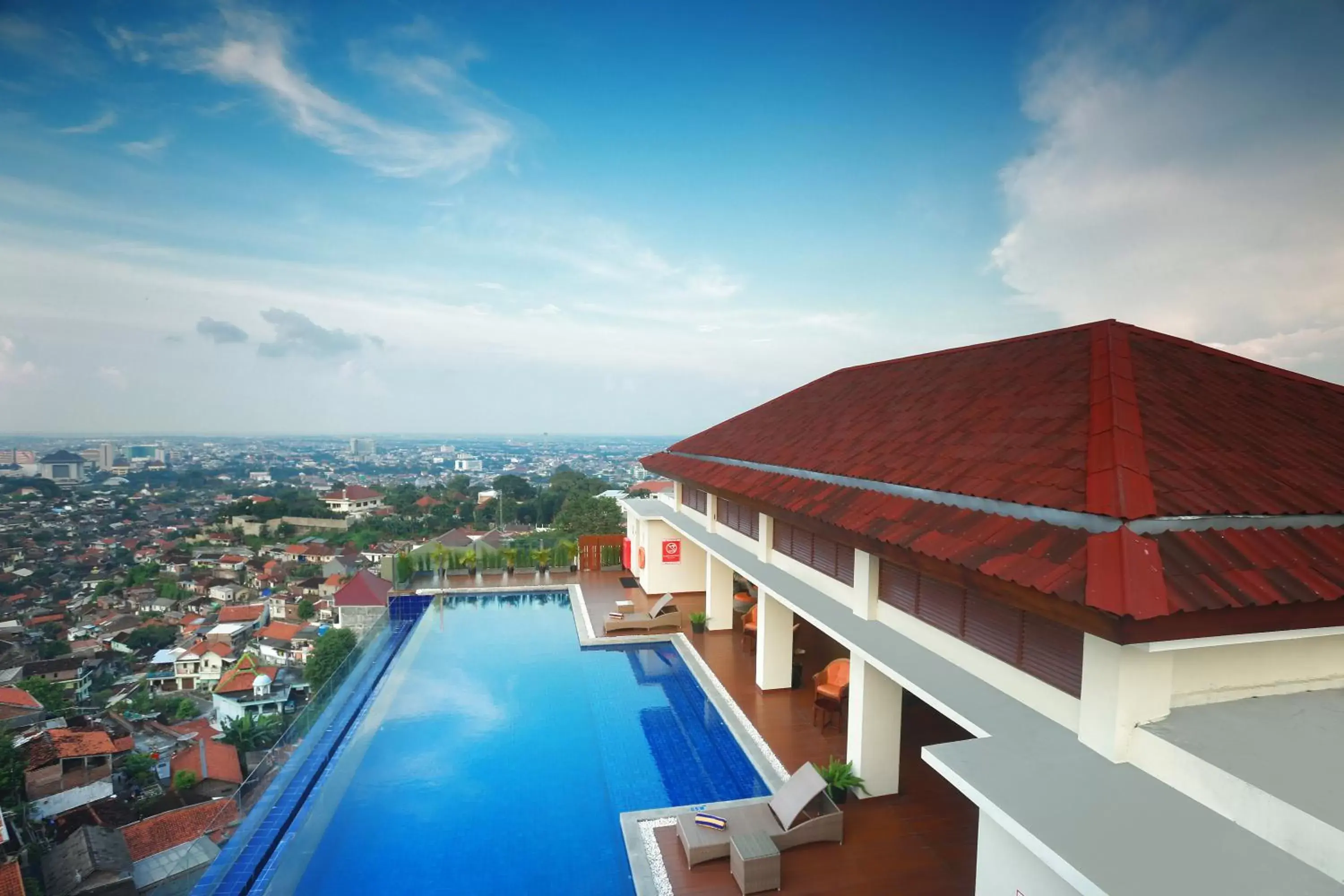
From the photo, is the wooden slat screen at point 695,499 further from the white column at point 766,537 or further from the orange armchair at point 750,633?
the white column at point 766,537

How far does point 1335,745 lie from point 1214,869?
1.62 m

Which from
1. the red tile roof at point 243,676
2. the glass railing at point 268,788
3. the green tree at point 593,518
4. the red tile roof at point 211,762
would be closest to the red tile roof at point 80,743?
the red tile roof at point 211,762

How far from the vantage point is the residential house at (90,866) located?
13058mm

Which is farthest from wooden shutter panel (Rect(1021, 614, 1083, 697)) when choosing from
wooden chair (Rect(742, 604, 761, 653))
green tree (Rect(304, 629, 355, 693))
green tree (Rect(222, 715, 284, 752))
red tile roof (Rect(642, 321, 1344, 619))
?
green tree (Rect(222, 715, 284, 752))

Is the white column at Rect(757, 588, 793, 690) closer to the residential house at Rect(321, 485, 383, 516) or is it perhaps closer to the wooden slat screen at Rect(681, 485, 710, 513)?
the wooden slat screen at Rect(681, 485, 710, 513)

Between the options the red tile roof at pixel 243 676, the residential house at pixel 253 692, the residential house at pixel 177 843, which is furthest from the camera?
the red tile roof at pixel 243 676

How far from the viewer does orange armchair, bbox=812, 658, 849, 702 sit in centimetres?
1049

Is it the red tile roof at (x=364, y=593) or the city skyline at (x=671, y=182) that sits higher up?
the city skyline at (x=671, y=182)

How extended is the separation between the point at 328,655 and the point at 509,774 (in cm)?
1001

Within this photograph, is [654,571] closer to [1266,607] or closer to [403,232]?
[1266,607]

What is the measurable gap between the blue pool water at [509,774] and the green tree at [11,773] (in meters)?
15.0

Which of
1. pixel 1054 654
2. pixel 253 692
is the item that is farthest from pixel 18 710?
pixel 1054 654

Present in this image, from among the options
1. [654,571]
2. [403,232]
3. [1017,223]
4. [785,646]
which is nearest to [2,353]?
[403,232]

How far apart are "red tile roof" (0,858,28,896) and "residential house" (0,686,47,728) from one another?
11954 mm
